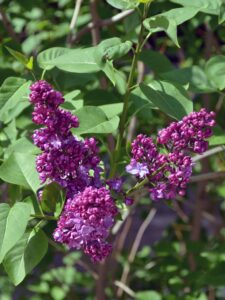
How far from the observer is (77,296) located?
3.59 metres

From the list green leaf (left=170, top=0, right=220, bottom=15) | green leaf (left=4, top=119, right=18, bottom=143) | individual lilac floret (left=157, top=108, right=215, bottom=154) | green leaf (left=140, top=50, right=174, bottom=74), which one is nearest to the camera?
individual lilac floret (left=157, top=108, right=215, bottom=154)

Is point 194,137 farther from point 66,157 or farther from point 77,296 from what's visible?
point 77,296

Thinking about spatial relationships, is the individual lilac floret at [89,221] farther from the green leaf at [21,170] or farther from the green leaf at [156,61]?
the green leaf at [156,61]

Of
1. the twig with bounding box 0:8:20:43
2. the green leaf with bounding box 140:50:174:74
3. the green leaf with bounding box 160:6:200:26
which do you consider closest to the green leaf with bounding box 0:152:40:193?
the green leaf with bounding box 160:6:200:26

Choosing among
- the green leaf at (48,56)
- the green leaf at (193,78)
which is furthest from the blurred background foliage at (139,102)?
the green leaf at (48,56)

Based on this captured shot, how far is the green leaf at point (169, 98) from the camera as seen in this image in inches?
59.6

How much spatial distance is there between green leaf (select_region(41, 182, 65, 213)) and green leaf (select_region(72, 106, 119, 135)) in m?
0.13

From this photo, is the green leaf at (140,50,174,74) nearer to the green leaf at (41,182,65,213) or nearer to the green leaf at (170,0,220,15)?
the green leaf at (170,0,220,15)

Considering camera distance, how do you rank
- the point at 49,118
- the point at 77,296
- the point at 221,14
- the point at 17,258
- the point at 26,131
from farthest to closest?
1. the point at 77,296
2. the point at 26,131
3. the point at 221,14
4. the point at 17,258
5. the point at 49,118

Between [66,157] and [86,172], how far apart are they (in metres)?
0.05

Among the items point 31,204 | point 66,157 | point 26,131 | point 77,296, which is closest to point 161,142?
point 66,157

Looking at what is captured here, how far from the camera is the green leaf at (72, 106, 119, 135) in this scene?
4.90 feet

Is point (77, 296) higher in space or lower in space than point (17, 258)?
lower

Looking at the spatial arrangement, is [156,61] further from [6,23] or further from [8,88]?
[8,88]
